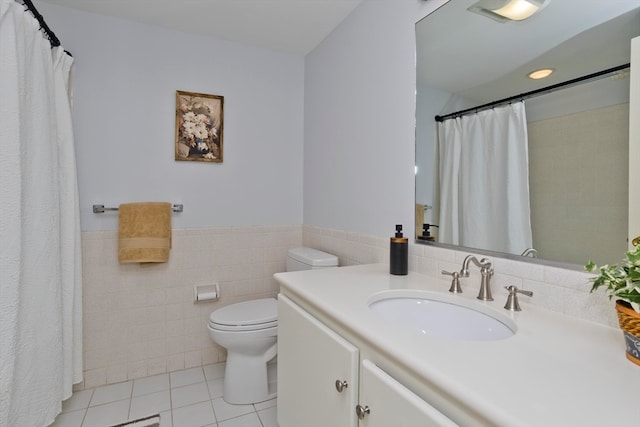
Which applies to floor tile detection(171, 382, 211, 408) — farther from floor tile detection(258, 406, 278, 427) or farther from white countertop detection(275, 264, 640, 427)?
white countertop detection(275, 264, 640, 427)

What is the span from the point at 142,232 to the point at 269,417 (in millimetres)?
1245

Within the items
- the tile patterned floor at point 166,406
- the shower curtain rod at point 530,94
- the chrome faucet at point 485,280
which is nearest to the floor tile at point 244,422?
the tile patterned floor at point 166,406

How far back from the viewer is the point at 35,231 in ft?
4.39

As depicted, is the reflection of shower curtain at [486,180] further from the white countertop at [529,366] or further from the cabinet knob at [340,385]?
the cabinet knob at [340,385]

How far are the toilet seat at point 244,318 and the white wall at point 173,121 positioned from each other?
631 millimetres

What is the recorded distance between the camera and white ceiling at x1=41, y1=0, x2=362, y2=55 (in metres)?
1.79

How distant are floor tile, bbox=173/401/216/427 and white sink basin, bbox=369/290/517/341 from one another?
46.4 inches

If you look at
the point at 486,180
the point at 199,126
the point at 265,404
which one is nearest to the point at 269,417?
the point at 265,404

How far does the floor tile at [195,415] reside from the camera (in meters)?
1.61

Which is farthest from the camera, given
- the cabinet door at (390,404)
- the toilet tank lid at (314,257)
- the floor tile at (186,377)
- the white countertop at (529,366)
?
the floor tile at (186,377)

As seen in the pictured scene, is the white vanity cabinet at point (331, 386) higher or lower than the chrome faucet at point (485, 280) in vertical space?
lower

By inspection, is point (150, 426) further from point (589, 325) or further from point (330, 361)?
point (589, 325)

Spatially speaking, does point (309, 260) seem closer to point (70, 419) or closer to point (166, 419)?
point (166, 419)

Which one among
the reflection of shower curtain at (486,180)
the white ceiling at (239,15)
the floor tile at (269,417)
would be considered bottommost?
the floor tile at (269,417)
